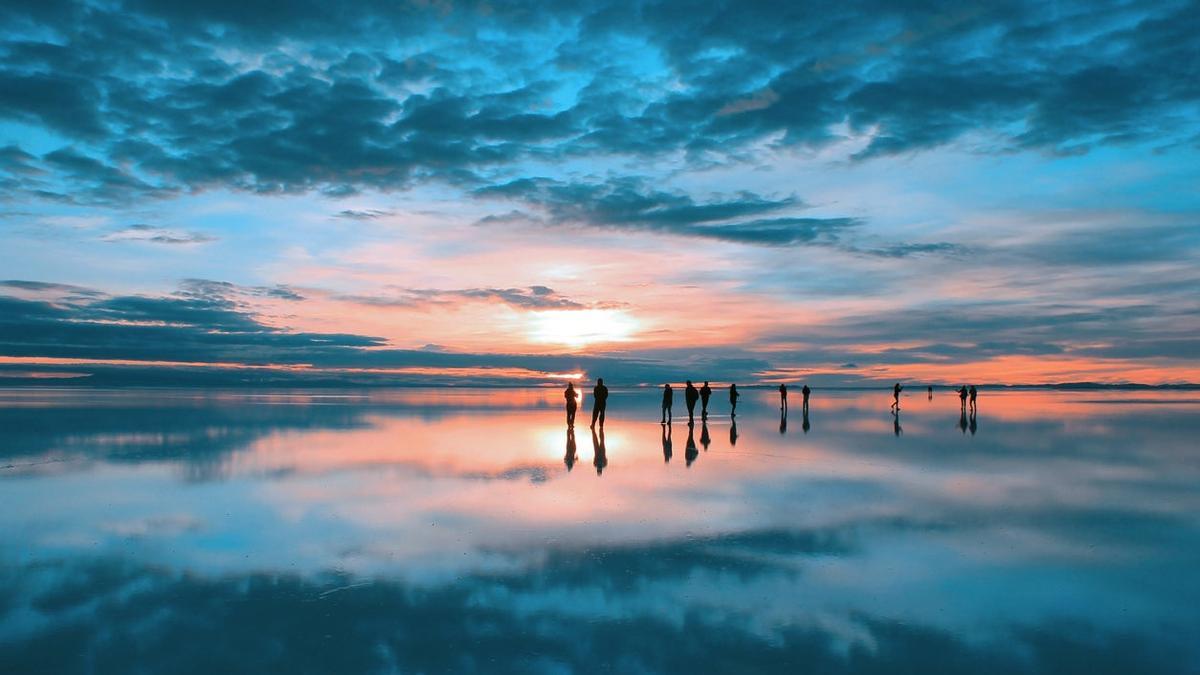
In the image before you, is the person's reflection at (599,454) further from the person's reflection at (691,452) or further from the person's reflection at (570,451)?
the person's reflection at (691,452)

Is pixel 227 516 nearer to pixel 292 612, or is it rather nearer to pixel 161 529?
pixel 161 529

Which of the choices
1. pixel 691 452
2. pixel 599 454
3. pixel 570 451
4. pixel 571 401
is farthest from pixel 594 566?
pixel 571 401

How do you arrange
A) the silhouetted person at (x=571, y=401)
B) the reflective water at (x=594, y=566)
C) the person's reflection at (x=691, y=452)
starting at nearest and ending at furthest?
the reflective water at (x=594, y=566) → the person's reflection at (x=691, y=452) → the silhouetted person at (x=571, y=401)

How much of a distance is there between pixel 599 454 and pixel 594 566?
11.6m

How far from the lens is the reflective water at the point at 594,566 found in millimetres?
6129

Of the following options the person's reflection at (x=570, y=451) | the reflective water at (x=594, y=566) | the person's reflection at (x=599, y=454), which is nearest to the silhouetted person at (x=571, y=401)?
the person's reflection at (x=570, y=451)

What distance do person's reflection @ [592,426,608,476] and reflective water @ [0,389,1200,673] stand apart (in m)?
0.21

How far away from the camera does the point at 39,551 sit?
941 cm

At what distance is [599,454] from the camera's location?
20.0m

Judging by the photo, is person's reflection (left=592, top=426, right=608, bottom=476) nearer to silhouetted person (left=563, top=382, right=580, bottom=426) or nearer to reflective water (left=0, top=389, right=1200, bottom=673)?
reflective water (left=0, top=389, right=1200, bottom=673)

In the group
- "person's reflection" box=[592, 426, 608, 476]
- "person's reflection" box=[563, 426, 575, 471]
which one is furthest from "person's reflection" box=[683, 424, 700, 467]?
"person's reflection" box=[563, 426, 575, 471]

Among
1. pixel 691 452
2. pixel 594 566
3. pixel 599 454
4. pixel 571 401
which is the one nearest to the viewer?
pixel 594 566

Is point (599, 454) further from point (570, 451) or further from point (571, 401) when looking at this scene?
point (571, 401)

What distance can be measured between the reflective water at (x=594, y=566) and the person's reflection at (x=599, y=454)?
0.68 feet
